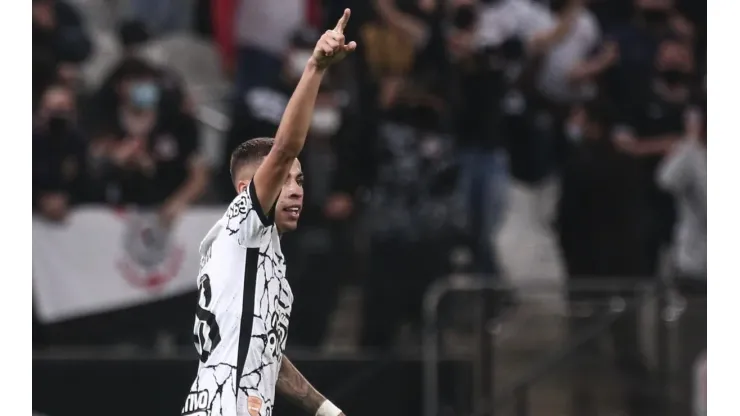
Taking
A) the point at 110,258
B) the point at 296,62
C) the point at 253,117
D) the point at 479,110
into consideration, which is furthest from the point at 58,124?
the point at 479,110

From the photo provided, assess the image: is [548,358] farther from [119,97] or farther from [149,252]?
[119,97]

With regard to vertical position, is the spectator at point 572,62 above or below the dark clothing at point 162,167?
above

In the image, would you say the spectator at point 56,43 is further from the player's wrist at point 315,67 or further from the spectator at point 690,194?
the player's wrist at point 315,67

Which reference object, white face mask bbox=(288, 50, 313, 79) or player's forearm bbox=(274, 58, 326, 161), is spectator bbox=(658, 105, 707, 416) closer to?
A: white face mask bbox=(288, 50, 313, 79)

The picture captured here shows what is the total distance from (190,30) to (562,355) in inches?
186

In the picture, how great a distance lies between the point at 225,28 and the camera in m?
13.1

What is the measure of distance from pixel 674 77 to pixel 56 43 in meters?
5.43

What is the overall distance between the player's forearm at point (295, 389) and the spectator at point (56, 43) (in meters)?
6.52

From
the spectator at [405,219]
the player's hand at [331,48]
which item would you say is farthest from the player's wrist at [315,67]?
the spectator at [405,219]

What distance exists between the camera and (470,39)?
41.9 feet

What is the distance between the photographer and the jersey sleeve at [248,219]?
227 inches

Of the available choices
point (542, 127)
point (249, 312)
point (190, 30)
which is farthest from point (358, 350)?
point (249, 312)

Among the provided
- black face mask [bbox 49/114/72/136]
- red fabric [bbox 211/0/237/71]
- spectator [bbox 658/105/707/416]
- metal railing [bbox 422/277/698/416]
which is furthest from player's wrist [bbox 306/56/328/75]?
red fabric [bbox 211/0/237/71]

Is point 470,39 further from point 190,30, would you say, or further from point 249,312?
point 249,312
